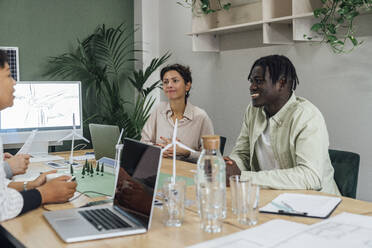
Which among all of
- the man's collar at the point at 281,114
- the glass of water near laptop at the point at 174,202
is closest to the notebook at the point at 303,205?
the glass of water near laptop at the point at 174,202

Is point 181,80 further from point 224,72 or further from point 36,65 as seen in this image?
point 36,65

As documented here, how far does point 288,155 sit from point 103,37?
2743 mm

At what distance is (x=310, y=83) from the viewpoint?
3213 millimetres

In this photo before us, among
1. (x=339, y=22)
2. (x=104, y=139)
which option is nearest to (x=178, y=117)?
(x=104, y=139)

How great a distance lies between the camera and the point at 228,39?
12.7ft

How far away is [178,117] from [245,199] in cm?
196

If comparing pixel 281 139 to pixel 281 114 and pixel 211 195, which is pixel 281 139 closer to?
pixel 281 114

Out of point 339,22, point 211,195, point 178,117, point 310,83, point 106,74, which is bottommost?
point 211,195

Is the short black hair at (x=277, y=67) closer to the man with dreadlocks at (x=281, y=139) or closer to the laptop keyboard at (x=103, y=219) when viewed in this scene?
the man with dreadlocks at (x=281, y=139)

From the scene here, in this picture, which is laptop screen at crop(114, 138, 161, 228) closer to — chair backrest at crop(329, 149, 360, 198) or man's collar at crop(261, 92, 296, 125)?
man's collar at crop(261, 92, 296, 125)

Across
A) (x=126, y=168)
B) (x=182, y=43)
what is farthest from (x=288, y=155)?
(x=182, y=43)

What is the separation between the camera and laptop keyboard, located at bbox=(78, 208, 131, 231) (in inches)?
54.5

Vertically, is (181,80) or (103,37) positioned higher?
(103,37)

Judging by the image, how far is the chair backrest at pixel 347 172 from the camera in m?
2.13
